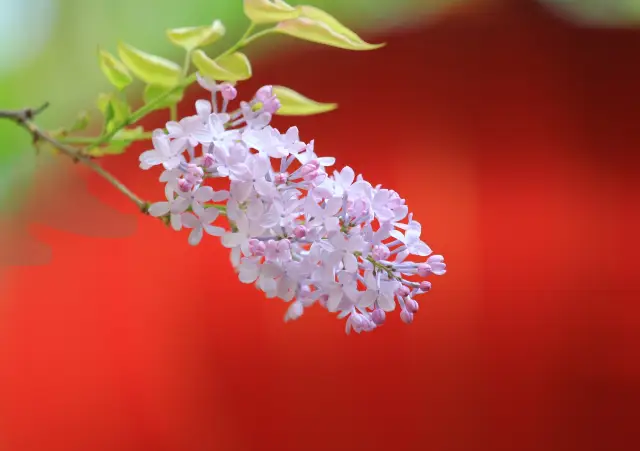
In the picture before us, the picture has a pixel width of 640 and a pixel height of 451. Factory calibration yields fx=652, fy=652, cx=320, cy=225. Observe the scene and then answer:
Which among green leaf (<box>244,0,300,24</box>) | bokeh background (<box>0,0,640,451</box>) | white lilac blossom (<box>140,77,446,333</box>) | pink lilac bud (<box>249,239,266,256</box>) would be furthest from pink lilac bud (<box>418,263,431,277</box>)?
bokeh background (<box>0,0,640,451</box>)

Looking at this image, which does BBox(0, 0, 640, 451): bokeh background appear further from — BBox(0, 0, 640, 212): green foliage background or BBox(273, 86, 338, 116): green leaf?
BBox(273, 86, 338, 116): green leaf

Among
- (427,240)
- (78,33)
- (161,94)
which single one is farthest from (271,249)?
(78,33)

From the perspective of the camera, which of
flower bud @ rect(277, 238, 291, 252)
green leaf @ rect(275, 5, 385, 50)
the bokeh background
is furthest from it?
the bokeh background

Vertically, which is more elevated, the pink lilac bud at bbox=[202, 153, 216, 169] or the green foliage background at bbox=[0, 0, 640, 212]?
the green foliage background at bbox=[0, 0, 640, 212]

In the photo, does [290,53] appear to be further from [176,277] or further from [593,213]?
[593,213]

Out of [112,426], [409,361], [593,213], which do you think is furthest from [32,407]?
[593,213]

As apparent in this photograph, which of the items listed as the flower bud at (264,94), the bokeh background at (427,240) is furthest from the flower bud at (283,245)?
the bokeh background at (427,240)

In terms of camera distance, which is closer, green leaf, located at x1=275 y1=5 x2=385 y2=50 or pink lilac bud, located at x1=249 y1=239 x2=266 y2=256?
pink lilac bud, located at x1=249 y1=239 x2=266 y2=256

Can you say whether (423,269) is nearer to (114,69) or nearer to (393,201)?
(393,201)
